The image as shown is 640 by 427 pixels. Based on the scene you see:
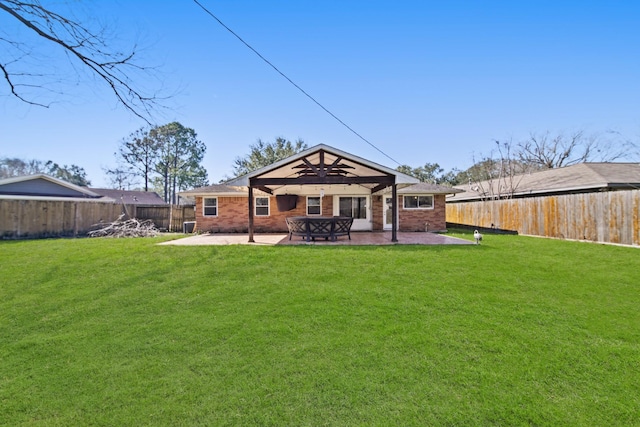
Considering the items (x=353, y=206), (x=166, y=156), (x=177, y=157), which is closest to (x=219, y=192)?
(x=353, y=206)

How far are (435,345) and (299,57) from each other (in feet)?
35.4

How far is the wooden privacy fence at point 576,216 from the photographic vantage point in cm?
959

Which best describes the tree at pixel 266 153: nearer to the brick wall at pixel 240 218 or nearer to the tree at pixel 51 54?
the brick wall at pixel 240 218

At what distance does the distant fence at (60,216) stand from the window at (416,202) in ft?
41.9

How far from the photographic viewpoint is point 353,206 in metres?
15.8

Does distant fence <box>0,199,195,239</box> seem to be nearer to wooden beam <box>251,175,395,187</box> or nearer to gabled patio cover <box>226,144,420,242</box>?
gabled patio cover <box>226,144,420,242</box>

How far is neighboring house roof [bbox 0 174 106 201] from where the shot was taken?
18256 mm

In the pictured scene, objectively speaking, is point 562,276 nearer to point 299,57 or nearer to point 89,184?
point 299,57

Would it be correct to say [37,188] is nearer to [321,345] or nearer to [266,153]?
[266,153]

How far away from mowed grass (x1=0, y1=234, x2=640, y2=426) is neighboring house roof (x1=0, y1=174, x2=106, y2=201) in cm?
1627

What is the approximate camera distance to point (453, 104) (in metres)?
16.1

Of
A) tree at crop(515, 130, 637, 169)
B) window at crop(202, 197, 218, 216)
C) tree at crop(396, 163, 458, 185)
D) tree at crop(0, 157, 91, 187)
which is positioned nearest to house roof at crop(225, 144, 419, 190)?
window at crop(202, 197, 218, 216)

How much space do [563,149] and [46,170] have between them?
76098mm

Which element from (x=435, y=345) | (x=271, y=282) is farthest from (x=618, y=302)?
(x=271, y=282)
